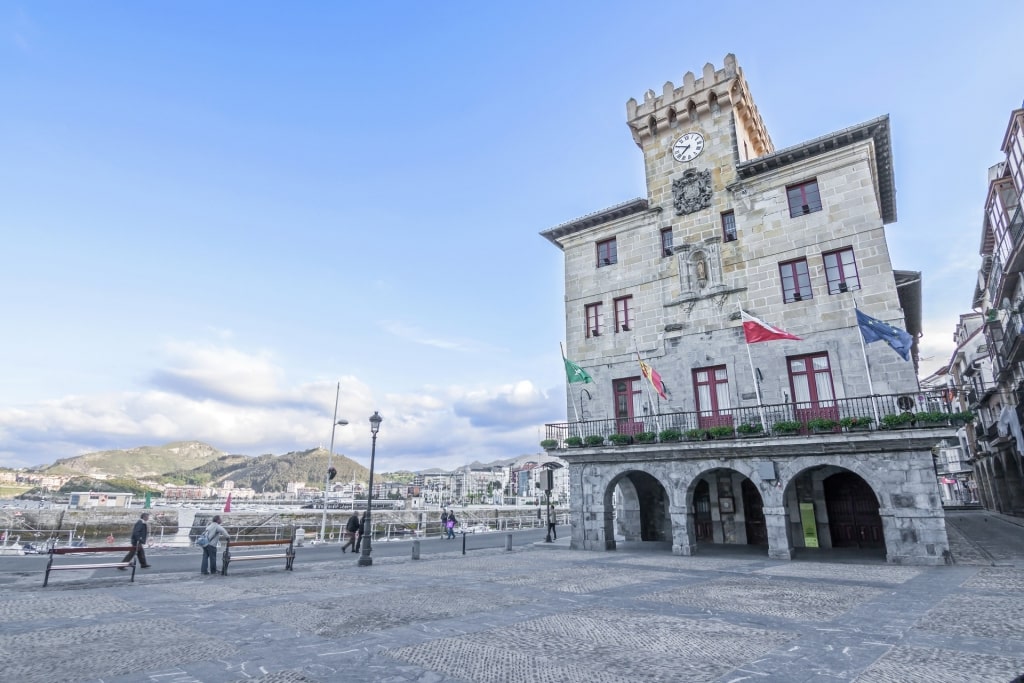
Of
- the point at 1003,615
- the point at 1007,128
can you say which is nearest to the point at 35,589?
the point at 1003,615

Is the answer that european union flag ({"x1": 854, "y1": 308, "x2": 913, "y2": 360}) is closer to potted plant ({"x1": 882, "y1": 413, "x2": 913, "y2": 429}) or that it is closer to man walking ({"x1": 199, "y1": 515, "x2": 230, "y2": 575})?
potted plant ({"x1": 882, "y1": 413, "x2": 913, "y2": 429})

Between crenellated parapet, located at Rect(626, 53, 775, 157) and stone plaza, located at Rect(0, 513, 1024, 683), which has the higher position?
crenellated parapet, located at Rect(626, 53, 775, 157)

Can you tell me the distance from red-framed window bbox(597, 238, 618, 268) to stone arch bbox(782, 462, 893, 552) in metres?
13.1

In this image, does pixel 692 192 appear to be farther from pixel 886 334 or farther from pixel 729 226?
pixel 886 334

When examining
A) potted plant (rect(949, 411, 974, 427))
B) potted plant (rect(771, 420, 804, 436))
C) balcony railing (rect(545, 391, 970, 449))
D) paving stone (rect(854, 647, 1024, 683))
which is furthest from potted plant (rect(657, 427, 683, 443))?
paving stone (rect(854, 647, 1024, 683))

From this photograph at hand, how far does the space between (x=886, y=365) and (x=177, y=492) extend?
19400cm

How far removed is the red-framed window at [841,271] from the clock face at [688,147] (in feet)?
26.7

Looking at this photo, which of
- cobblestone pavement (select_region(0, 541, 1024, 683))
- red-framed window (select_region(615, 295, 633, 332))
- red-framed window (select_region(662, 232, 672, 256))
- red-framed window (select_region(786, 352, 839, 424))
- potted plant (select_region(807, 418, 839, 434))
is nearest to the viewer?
cobblestone pavement (select_region(0, 541, 1024, 683))

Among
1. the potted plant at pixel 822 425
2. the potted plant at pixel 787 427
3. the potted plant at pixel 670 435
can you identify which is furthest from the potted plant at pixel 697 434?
the potted plant at pixel 822 425

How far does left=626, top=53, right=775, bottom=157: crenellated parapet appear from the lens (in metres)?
25.2

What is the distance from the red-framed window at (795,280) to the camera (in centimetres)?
2173

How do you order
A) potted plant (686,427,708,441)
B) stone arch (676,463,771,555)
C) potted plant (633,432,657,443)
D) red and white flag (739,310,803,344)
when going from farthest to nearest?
stone arch (676,463,771,555) → potted plant (633,432,657,443) → potted plant (686,427,708,441) → red and white flag (739,310,803,344)

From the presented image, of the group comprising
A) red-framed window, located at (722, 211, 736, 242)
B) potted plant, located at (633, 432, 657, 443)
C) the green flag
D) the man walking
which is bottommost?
the man walking

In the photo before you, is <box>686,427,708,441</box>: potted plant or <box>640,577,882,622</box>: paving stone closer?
<box>640,577,882,622</box>: paving stone
